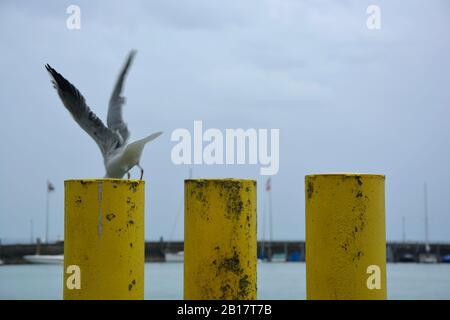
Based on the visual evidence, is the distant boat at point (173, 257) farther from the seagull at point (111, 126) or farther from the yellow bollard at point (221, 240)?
the yellow bollard at point (221, 240)

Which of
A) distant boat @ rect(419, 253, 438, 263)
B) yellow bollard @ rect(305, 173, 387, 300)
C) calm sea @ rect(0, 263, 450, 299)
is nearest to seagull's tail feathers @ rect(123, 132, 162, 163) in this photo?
yellow bollard @ rect(305, 173, 387, 300)

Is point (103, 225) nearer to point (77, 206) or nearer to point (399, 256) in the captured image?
point (77, 206)

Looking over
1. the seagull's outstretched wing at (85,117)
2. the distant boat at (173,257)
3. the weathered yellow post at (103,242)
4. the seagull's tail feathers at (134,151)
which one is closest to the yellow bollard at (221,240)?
the weathered yellow post at (103,242)

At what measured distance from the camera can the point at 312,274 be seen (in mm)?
3434

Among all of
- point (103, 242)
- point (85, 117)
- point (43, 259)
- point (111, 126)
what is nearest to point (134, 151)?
point (85, 117)

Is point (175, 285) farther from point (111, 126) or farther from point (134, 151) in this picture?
point (134, 151)

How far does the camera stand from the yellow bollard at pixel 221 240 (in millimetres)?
3422

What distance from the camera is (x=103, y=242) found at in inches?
133

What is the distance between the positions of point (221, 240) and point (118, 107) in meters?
10.3

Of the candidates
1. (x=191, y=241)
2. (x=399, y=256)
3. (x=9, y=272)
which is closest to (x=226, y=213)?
(x=191, y=241)

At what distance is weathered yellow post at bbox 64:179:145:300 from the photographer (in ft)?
11.1
